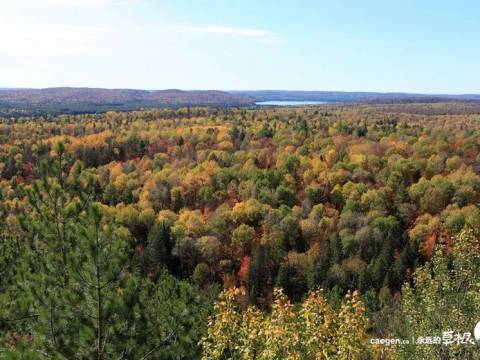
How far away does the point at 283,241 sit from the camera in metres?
90.2

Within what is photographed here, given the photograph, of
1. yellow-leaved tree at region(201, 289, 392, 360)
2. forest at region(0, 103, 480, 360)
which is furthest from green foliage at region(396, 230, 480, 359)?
yellow-leaved tree at region(201, 289, 392, 360)

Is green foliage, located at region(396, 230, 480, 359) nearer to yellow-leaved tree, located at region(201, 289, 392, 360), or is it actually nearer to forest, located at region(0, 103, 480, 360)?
forest, located at region(0, 103, 480, 360)

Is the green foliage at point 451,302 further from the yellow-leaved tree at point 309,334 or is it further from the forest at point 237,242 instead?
the yellow-leaved tree at point 309,334

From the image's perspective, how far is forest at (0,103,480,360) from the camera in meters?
13.9

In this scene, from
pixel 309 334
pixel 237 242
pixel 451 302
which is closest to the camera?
pixel 309 334

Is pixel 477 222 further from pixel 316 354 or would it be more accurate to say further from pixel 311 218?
pixel 316 354

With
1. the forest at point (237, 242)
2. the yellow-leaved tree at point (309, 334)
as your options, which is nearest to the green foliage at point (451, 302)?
the forest at point (237, 242)

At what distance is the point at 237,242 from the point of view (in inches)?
3578

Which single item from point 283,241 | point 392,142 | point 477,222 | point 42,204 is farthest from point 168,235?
point 42,204

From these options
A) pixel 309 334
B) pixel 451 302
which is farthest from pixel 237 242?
pixel 309 334

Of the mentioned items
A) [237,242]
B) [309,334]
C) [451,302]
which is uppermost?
[309,334]

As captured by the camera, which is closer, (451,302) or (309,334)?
(309,334)

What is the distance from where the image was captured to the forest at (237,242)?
45.8 ft

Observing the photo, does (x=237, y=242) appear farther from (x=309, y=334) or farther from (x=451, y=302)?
(x=309, y=334)
